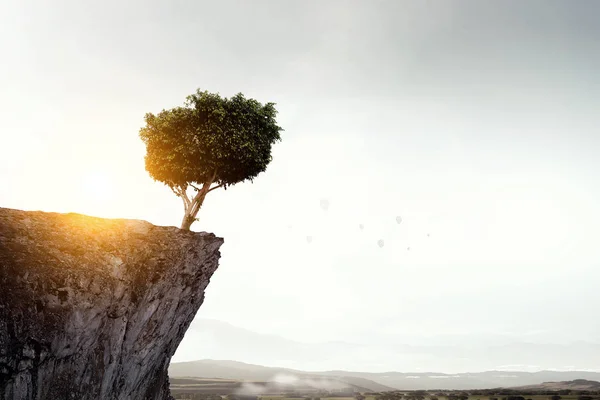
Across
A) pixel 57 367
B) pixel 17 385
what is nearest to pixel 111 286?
pixel 57 367

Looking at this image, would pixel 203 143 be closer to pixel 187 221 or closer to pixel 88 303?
pixel 187 221

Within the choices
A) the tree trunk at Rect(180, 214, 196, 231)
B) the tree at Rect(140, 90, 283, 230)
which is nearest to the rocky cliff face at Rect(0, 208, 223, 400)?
the tree trunk at Rect(180, 214, 196, 231)

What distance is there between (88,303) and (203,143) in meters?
17.0

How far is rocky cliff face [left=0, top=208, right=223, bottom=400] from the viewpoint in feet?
70.1

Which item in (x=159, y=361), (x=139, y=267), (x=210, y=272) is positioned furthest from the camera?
(x=210, y=272)

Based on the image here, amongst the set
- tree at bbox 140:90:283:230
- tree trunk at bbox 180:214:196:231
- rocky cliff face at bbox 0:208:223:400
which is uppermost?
tree at bbox 140:90:283:230

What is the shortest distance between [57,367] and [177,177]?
19.1 m

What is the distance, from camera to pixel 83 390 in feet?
74.9

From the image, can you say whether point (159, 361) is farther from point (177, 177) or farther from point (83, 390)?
point (177, 177)

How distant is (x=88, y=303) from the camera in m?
23.5

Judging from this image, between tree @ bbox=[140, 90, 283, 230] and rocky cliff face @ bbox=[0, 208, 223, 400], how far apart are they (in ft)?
22.5

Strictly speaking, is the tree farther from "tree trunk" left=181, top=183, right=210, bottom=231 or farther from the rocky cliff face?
the rocky cliff face

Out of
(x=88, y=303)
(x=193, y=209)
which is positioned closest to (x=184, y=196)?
(x=193, y=209)

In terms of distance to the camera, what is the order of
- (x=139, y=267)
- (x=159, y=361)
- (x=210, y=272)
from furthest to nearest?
(x=210, y=272) → (x=159, y=361) → (x=139, y=267)
